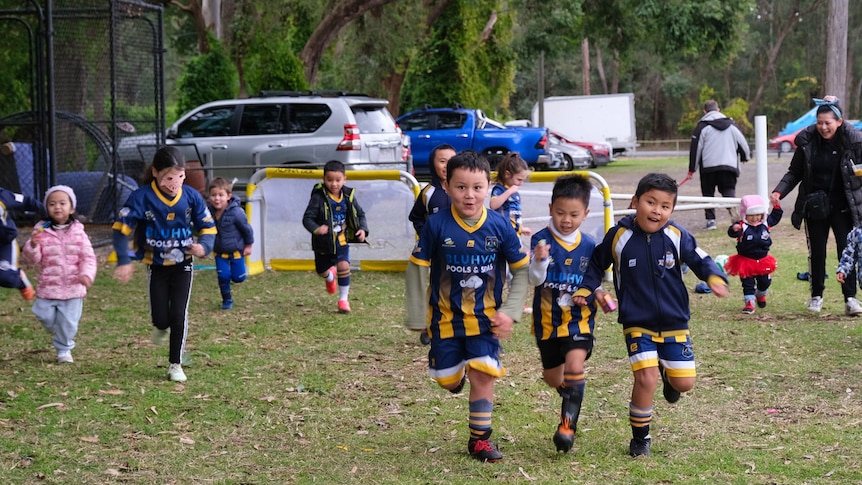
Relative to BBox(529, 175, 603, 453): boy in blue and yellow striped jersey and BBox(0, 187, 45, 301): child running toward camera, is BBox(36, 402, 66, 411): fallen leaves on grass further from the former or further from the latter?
BBox(529, 175, 603, 453): boy in blue and yellow striped jersey

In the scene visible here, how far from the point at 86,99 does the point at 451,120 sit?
13.5 metres

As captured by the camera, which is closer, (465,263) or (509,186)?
(465,263)

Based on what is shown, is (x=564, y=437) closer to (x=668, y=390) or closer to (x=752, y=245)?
(x=668, y=390)

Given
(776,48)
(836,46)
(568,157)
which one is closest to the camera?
(836,46)

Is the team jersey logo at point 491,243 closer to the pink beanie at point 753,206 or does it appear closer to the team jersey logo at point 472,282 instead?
the team jersey logo at point 472,282

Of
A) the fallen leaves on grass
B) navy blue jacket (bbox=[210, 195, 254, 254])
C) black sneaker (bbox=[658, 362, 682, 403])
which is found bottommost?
the fallen leaves on grass

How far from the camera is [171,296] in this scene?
296 inches

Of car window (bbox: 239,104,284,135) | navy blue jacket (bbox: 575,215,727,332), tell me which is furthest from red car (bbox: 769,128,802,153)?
navy blue jacket (bbox: 575,215,727,332)

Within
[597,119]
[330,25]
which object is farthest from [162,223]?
[597,119]

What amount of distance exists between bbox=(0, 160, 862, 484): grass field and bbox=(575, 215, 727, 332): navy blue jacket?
2.47ft

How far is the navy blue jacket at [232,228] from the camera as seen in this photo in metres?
10.8

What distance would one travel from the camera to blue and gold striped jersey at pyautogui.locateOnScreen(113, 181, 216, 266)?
23.8ft

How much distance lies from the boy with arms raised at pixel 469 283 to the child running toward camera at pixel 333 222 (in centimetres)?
455

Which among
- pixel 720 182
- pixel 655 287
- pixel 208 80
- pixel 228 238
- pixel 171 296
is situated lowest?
pixel 171 296
